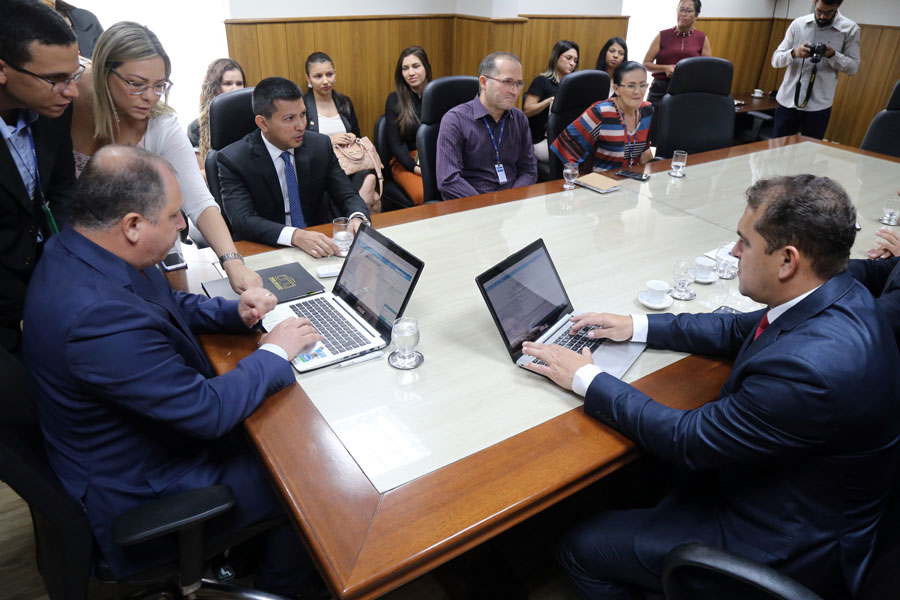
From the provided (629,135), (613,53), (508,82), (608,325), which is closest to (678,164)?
(629,135)

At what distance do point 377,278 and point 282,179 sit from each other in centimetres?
115

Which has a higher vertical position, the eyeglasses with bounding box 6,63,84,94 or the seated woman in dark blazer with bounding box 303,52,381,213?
the eyeglasses with bounding box 6,63,84,94

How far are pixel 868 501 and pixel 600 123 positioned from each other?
2.38m

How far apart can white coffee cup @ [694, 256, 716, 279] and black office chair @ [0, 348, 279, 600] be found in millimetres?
1564

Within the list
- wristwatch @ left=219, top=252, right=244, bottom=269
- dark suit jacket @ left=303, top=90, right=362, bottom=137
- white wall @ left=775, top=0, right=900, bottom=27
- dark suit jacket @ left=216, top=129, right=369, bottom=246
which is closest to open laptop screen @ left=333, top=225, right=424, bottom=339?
wristwatch @ left=219, top=252, right=244, bottom=269

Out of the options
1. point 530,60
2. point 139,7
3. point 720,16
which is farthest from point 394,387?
point 720,16

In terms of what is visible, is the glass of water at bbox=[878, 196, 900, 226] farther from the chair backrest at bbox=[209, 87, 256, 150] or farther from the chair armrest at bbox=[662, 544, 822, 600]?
the chair backrest at bbox=[209, 87, 256, 150]

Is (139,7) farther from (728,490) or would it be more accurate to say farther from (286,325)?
(728,490)

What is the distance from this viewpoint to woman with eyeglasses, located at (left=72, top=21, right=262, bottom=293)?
1749 millimetres

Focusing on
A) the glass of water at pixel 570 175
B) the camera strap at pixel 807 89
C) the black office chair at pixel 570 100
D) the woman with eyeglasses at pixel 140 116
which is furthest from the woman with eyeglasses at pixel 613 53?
the woman with eyeglasses at pixel 140 116

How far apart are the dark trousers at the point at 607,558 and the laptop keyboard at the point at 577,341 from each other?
41 centimetres

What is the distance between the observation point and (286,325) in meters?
1.45

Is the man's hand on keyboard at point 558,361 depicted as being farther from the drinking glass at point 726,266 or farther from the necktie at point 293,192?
the necktie at point 293,192

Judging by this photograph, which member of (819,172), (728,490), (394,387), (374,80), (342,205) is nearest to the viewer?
(728,490)
